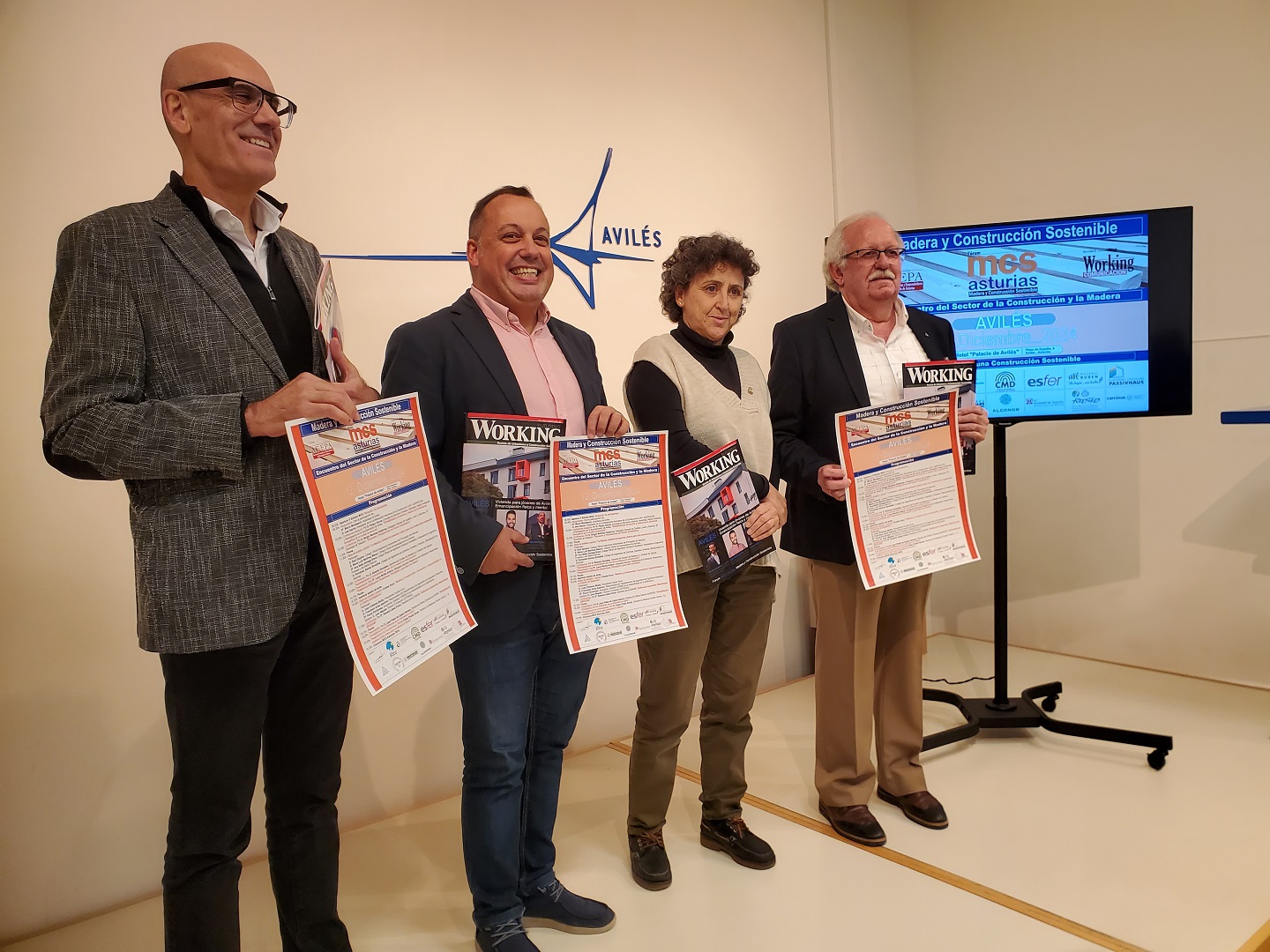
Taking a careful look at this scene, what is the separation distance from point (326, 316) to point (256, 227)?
29 cm

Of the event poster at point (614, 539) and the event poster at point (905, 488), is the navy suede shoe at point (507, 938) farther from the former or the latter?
the event poster at point (905, 488)

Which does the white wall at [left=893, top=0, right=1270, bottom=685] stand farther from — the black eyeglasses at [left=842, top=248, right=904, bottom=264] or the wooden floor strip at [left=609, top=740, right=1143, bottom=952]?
the black eyeglasses at [left=842, top=248, right=904, bottom=264]

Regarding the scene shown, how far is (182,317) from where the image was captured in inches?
56.1

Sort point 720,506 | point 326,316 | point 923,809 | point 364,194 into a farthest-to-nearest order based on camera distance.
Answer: point 364,194 → point 923,809 → point 720,506 → point 326,316

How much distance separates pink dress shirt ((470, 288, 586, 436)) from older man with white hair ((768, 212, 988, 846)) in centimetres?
72

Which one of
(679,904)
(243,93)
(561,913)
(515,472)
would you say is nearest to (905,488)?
(515,472)

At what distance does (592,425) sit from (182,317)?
790mm

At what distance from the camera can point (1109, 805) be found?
2.59m

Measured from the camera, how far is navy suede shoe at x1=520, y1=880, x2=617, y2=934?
2.04 metres

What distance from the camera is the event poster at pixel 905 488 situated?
222cm

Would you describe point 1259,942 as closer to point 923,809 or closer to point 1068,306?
point 923,809

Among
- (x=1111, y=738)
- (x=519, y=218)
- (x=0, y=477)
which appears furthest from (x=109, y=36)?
(x=1111, y=738)

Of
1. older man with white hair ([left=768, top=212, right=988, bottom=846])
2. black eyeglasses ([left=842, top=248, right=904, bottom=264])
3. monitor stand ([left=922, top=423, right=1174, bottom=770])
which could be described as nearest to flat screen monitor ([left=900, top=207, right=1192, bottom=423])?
monitor stand ([left=922, top=423, right=1174, bottom=770])

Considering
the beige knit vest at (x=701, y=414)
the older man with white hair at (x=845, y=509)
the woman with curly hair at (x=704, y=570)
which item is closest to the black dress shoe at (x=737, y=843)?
the woman with curly hair at (x=704, y=570)
